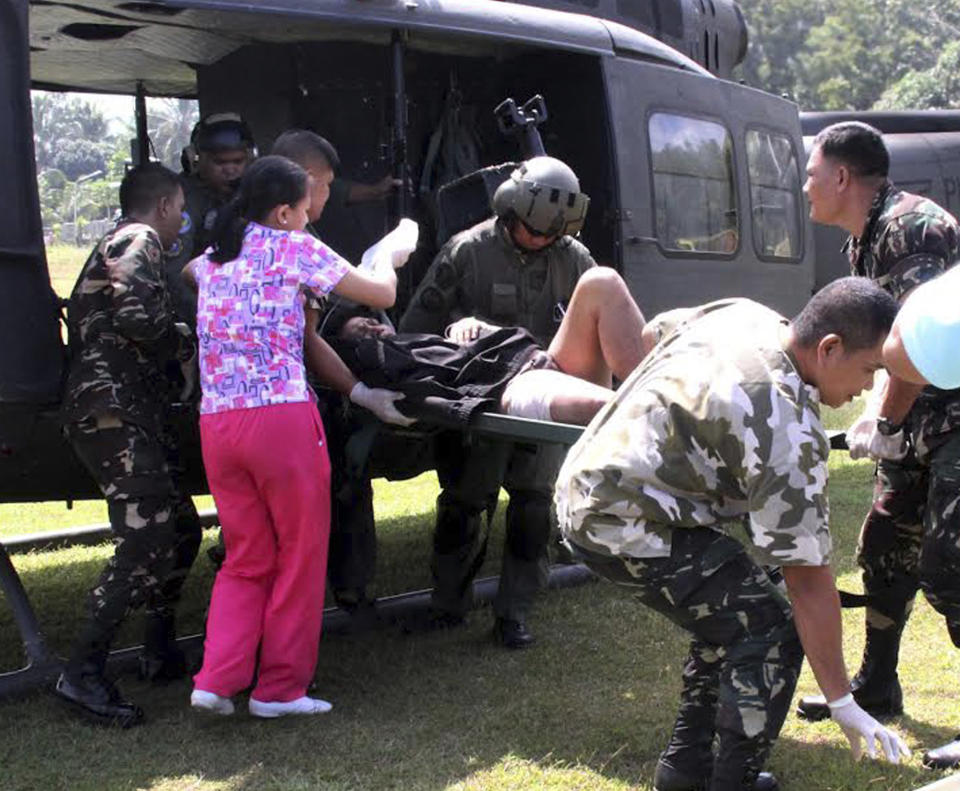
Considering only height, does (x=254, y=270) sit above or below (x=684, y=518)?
above

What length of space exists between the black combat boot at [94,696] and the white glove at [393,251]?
62.2 inches

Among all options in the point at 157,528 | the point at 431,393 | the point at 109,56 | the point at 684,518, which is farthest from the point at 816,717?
the point at 109,56

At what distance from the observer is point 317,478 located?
14.5 ft

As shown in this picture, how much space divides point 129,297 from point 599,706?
201cm

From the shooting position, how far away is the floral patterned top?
4355 millimetres

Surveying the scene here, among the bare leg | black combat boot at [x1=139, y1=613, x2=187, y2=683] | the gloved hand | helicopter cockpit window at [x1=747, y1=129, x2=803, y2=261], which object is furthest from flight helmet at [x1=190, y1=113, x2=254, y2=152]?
helicopter cockpit window at [x1=747, y1=129, x2=803, y2=261]

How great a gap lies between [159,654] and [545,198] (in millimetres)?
2164

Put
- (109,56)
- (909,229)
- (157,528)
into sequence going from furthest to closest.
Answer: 1. (109,56)
2. (157,528)
3. (909,229)

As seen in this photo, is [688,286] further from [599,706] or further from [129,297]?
[129,297]

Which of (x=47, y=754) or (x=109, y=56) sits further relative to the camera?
(x=109, y=56)

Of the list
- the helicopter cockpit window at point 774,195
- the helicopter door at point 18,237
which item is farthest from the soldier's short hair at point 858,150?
the helicopter cockpit window at point 774,195

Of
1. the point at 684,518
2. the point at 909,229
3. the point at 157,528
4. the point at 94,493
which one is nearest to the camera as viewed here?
the point at 684,518

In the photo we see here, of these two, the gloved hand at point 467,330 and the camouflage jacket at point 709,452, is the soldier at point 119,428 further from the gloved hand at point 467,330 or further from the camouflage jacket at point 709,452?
the camouflage jacket at point 709,452

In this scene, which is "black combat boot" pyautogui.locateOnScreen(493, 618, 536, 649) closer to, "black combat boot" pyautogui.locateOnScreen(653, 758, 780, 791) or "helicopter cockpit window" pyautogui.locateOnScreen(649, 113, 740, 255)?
"black combat boot" pyautogui.locateOnScreen(653, 758, 780, 791)
